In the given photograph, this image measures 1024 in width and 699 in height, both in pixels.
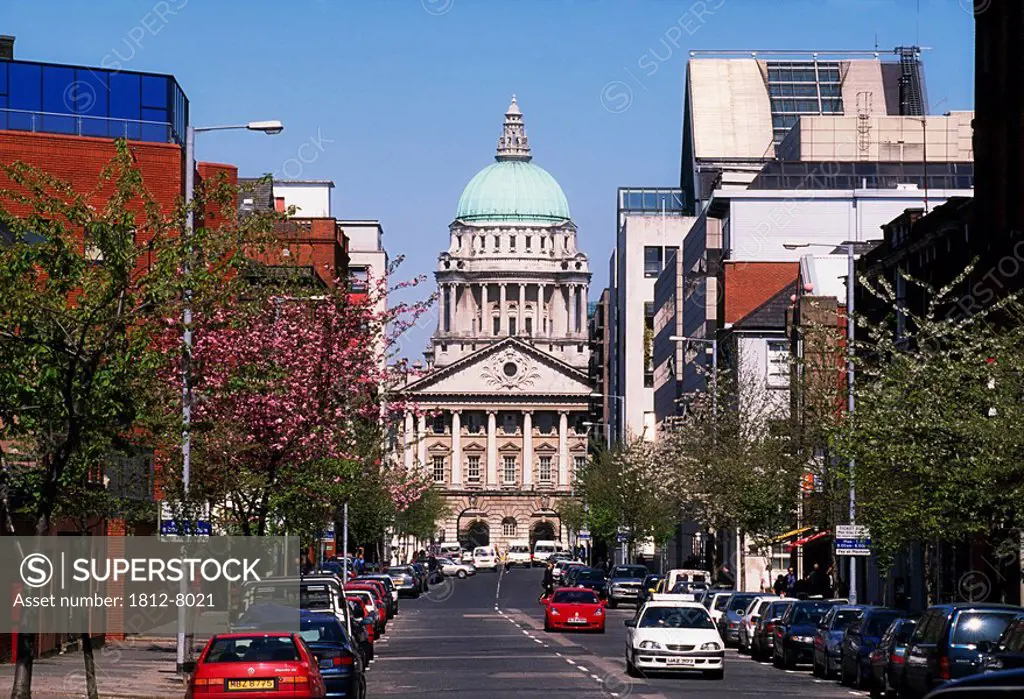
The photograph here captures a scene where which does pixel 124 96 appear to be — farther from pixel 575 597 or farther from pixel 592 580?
pixel 592 580

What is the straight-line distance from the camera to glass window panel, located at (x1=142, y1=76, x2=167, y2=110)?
204ft

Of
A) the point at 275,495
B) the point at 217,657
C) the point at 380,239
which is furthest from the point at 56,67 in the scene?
the point at 380,239

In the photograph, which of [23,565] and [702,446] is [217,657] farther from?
[702,446]

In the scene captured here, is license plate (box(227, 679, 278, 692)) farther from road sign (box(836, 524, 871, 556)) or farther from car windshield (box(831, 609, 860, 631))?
road sign (box(836, 524, 871, 556))

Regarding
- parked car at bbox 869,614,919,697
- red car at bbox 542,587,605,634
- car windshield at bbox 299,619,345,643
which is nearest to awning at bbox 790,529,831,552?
red car at bbox 542,587,605,634

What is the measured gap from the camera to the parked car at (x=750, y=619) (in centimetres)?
4722

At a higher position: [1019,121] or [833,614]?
[1019,121]

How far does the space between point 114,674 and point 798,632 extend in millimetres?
13375

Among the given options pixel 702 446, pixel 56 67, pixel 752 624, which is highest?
pixel 56 67

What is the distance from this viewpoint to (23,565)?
36125 millimetres

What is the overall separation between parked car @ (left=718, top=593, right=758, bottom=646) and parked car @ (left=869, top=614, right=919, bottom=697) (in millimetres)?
17284

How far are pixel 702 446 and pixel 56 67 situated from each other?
80.5 feet

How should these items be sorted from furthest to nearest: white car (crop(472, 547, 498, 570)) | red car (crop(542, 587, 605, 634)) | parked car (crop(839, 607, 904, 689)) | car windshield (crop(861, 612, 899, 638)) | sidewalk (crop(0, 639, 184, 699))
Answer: white car (crop(472, 547, 498, 570)) → red car (crop(542, 587, 605, 634)) → car windshield (crop(861, 612, 899, 638)) → parked car (crop(839, 607, 904, 689)) → sidewalk (crop(0, 639, 184, 699))

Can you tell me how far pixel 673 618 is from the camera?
3738 cm
